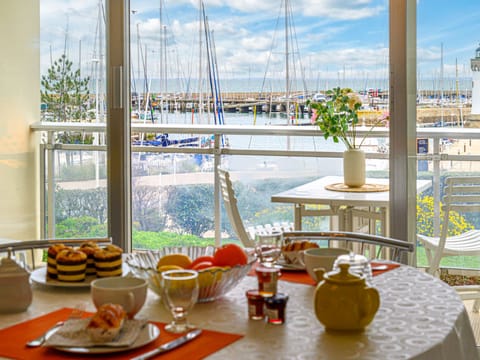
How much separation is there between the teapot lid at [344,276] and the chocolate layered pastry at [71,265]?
0.68 metres

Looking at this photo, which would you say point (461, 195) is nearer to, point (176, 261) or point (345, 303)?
point (176, 261)

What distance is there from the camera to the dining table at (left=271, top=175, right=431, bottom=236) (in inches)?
156

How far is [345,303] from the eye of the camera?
5.07ft

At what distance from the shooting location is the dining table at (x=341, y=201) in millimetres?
3956

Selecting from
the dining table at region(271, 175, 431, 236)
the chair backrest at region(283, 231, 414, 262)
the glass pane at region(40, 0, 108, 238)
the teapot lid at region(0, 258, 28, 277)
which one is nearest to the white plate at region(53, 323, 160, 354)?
the teapot lid at region(0, 258, 28, 277)

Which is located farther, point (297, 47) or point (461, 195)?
point (297, 47)

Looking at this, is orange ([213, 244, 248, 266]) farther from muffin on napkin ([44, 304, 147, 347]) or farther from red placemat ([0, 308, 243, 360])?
muffin on napkin ([44, 304, 147, 347])

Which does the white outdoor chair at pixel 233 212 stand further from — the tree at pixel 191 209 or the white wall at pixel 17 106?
the white wall at pixel 17 106

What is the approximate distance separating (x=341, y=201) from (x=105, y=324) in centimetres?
266

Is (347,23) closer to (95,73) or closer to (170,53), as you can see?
(170,53)

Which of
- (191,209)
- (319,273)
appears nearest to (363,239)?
(319,273)

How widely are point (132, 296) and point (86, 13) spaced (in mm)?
3079

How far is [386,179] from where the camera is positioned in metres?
4.10

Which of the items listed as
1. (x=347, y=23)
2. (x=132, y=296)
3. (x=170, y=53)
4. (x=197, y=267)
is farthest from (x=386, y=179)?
(x=132, y=296)
